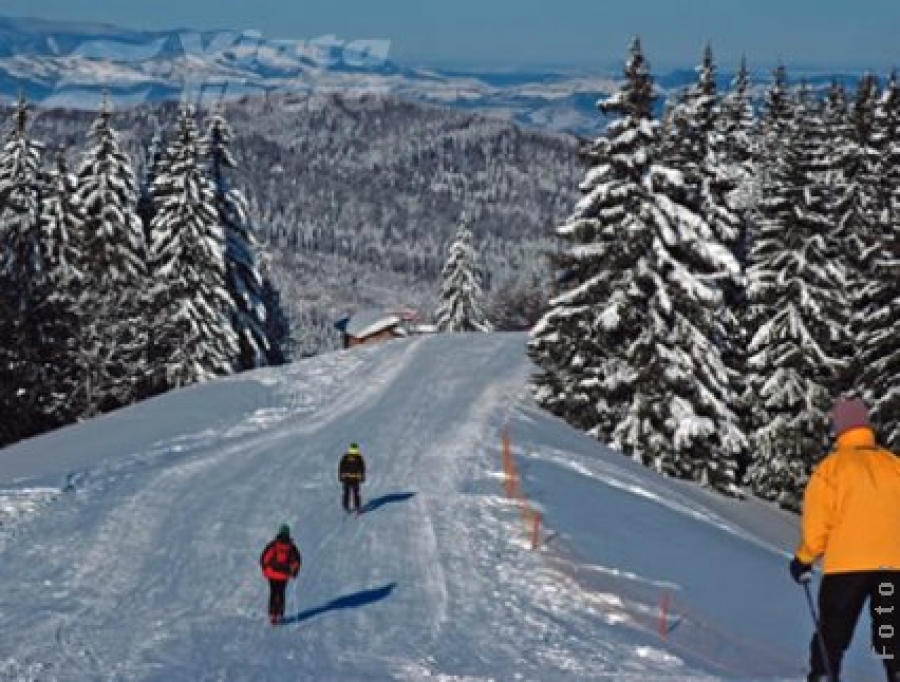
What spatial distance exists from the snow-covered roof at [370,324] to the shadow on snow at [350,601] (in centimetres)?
7105

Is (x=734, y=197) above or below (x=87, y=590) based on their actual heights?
above

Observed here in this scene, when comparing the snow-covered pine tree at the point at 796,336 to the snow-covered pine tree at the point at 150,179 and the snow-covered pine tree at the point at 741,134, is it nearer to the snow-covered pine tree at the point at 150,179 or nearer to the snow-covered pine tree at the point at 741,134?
the snow-covered pine tree at the point at 741,134

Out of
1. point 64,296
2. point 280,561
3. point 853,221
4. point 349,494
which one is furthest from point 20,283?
point 280,561

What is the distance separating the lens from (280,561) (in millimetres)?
13922

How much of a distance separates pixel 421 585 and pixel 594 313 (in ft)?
58.8

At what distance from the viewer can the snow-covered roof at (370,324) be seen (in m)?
86.9

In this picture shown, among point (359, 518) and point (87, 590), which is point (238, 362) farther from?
point (87, 590)

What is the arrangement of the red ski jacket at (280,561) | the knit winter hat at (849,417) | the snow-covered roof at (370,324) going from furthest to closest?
the snow-covered roof at (370,324) < the red ski jacket at (280,561) < the knit winter hat at (849,417)

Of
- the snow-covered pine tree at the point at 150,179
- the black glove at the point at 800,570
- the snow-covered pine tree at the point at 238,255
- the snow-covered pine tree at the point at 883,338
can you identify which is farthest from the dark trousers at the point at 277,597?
the snow-covered pine tree at the point at 150,179

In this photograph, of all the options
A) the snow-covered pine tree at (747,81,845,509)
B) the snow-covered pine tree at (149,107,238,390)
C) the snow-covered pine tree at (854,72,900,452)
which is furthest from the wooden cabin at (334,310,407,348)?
the snow-covered pine tree at (854,72,900,452)

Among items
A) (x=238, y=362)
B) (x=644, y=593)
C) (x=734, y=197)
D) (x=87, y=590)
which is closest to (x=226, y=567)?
(x=87, y=590)

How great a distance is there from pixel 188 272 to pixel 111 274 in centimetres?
492

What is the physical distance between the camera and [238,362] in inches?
1980

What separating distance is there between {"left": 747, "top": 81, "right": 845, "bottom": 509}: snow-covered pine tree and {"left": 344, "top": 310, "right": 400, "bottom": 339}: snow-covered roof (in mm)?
52533
